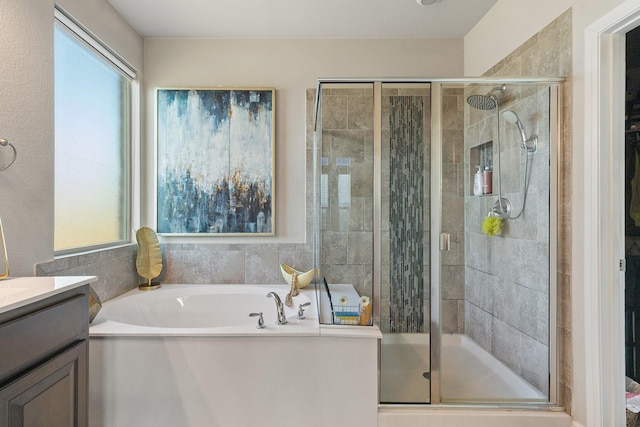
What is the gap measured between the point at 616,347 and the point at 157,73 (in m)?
3.46

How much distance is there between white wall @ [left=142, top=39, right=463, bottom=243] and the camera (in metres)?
2.73

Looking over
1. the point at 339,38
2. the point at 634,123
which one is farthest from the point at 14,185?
the point at 634,123

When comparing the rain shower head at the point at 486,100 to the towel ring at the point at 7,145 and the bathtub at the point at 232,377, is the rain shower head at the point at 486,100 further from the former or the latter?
the towel ring at the point at 7,145

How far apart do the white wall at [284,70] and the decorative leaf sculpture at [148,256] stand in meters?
0.20

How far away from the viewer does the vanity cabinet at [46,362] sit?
0.95 meters

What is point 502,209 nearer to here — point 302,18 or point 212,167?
point 302,18

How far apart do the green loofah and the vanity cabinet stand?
2.15 metres

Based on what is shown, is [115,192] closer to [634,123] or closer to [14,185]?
[14,185]

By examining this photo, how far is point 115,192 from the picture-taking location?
2494mm

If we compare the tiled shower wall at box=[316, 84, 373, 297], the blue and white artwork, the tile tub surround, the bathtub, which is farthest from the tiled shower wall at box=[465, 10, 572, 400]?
the blue and white artwork

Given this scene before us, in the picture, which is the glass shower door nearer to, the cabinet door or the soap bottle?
the soap bottle

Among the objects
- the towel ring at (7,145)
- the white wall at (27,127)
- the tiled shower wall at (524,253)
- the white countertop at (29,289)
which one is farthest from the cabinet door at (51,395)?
the tiled shower wall at (524,253)

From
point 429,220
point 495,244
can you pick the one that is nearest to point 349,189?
point 429,220

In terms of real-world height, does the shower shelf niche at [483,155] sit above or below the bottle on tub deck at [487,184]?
above
